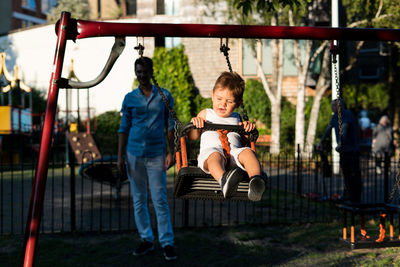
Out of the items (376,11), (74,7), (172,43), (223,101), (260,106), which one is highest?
(74,7)

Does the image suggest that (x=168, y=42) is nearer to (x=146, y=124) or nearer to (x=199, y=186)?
(x=146, y=124)

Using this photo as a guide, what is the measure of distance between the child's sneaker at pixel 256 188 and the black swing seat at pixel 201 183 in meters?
0.12

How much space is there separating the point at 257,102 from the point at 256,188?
18185 millimetres

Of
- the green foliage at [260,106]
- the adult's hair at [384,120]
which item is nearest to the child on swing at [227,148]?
the adult's hair at [384,120]

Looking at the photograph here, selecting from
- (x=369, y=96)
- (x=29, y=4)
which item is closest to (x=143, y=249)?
(x=369, y=96)

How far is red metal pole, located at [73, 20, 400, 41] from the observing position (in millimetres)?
3693

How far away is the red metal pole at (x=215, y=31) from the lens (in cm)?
369

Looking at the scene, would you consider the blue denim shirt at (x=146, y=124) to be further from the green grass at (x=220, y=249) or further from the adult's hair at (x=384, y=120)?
the adult's hair at (x=384, y=120)

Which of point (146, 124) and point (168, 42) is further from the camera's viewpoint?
point (168, 42)

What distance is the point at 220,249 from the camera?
628cm

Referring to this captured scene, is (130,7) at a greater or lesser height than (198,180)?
greater

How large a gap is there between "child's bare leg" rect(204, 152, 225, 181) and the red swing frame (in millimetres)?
917

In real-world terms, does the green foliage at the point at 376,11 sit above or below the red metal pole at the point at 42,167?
above

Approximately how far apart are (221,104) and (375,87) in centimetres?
2185
